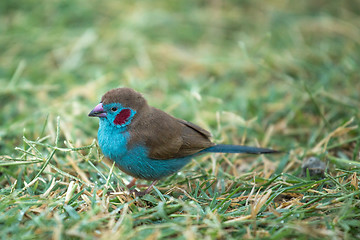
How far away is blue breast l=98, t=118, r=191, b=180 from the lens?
10.7 ft

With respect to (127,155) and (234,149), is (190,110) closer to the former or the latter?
(234,149)

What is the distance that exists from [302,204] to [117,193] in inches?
54.9

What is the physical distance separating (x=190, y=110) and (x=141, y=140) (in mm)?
1570

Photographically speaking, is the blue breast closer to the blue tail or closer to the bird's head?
the bird's head

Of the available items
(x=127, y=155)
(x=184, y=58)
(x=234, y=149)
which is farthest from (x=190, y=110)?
(x=127, y=155)

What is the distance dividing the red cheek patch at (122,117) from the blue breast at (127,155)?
6 centimetres

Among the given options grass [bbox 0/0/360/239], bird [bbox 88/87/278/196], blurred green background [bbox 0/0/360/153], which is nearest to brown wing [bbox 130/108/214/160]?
bird [bbox 88/87/278/196]

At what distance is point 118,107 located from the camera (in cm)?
338

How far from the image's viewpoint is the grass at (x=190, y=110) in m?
2.74

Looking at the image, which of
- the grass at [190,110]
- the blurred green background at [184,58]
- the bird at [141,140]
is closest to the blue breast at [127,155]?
the bird at [141,140]

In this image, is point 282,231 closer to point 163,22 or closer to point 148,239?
point 148,239

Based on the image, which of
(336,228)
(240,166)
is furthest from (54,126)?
(336,228)

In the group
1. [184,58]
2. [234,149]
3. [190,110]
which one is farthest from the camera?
[184,58]

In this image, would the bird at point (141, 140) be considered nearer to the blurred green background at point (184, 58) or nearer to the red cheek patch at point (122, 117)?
the red cheek patch at point (122, 117)
